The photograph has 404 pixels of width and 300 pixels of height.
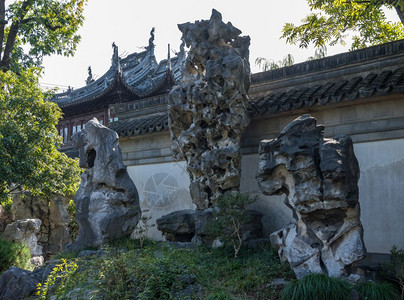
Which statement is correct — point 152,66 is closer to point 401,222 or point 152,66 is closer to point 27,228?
point 27,228

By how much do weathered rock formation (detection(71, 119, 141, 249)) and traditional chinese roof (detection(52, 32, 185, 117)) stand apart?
10503 mm

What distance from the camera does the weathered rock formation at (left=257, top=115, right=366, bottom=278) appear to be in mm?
5602

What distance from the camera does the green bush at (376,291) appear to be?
4.89 meters

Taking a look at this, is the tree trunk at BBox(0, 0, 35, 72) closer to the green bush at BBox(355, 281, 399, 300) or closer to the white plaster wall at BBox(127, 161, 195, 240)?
the white plaster wall at BBox(127, 161, 195, 240)

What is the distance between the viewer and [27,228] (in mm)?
12586

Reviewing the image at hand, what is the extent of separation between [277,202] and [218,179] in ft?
4.68

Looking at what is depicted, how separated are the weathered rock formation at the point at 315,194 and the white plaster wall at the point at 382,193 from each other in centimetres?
235

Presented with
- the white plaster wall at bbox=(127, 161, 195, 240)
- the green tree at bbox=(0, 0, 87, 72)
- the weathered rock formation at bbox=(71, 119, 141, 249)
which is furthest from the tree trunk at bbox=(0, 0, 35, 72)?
the white plaster wall at bbox=(127, 161, 195, 240)

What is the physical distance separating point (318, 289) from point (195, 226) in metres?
3.91

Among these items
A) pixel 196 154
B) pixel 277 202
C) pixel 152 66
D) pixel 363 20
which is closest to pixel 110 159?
pixel 196 154

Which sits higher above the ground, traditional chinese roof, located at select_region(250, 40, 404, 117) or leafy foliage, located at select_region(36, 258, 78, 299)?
traditional chinese roof, located at select_region(250, 40, 404, 117)

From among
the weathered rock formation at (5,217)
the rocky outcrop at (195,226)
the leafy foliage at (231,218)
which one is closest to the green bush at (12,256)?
the rocky outcrop at (195,226)

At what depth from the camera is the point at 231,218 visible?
7336mm

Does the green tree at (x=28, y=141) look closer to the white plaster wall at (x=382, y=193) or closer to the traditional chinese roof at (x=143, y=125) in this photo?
the traditional chinese roof at (x=143, y=125)
